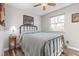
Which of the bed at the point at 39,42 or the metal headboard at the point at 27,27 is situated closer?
the bed at the point at 39,42

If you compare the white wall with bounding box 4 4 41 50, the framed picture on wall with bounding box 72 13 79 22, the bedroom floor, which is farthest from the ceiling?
the bedroom floor

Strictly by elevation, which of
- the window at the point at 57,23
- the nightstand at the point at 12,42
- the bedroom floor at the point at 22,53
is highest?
the window at the point at 57,23

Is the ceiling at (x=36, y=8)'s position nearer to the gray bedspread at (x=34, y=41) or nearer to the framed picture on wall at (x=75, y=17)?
the framed picture on wall at (x=75, y=17)

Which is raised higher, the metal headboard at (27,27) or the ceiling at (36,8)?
the ceiling at (36,8)

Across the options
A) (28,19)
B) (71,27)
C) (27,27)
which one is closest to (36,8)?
(28,19)

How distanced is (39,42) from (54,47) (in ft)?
0.87

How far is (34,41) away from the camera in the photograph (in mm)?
1104

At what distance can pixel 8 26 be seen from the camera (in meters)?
1.12

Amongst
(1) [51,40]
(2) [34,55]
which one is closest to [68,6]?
(1) [51,40]

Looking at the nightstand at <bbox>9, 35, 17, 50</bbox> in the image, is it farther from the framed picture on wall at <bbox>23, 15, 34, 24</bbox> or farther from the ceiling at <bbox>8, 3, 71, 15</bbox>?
the ceiling at <bbox>8, 3, 71, 15</bbox>

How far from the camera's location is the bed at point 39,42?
3.45 ft

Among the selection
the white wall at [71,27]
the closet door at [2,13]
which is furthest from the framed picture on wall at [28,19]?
the white wall at [71,27]

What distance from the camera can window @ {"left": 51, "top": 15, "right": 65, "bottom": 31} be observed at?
3.91 feet

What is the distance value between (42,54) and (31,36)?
29cm
